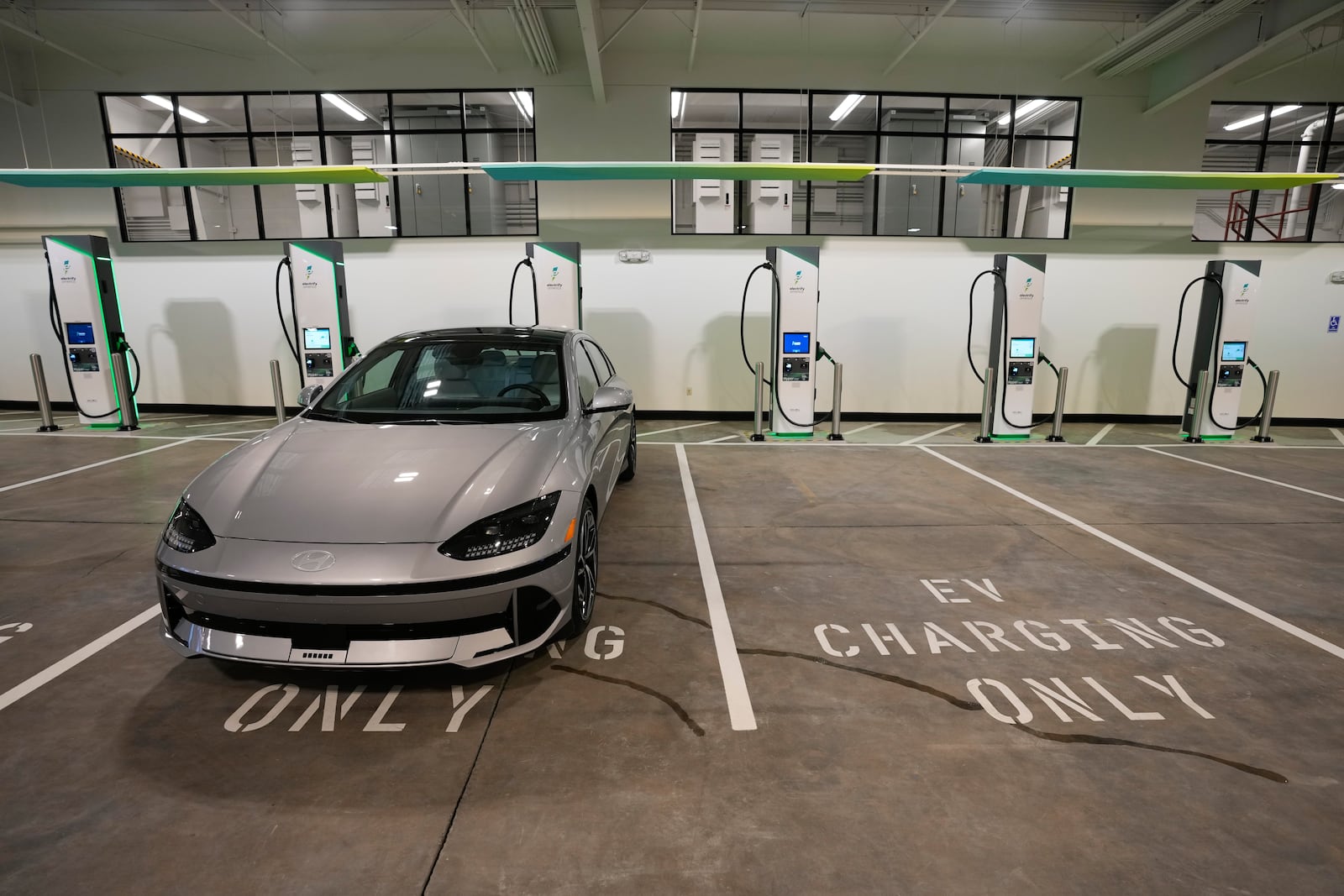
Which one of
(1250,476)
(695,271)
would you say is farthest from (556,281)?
(1250,476)

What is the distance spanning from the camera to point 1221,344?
8219mm

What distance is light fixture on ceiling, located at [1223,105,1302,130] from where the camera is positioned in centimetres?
993

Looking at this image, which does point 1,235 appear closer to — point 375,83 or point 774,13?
point 375,83

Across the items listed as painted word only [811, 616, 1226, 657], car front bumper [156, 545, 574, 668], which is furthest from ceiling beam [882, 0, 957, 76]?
car front bumper [156, 545, 574, 668]

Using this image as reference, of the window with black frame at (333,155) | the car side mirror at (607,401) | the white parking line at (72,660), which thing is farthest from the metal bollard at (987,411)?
the white parking line at (72,660)

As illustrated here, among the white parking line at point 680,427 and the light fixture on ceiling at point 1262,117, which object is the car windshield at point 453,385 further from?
the light fixture on ceiling at point 1262,117

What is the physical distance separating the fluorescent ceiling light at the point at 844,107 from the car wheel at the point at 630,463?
7955 millimetres

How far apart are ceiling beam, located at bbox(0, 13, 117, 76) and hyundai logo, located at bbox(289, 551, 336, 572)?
9.59 meters

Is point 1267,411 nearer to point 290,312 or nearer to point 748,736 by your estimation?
point 748,736

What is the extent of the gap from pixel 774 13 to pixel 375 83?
18.7 ft

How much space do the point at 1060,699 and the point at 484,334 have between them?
11.5ft

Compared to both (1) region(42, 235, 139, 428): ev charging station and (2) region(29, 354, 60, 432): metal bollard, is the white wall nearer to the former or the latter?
(1) region(42, 235, 139, 428): ev charging station

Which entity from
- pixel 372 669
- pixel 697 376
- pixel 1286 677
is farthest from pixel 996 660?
pixel 697 376

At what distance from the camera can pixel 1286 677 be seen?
275 cm
